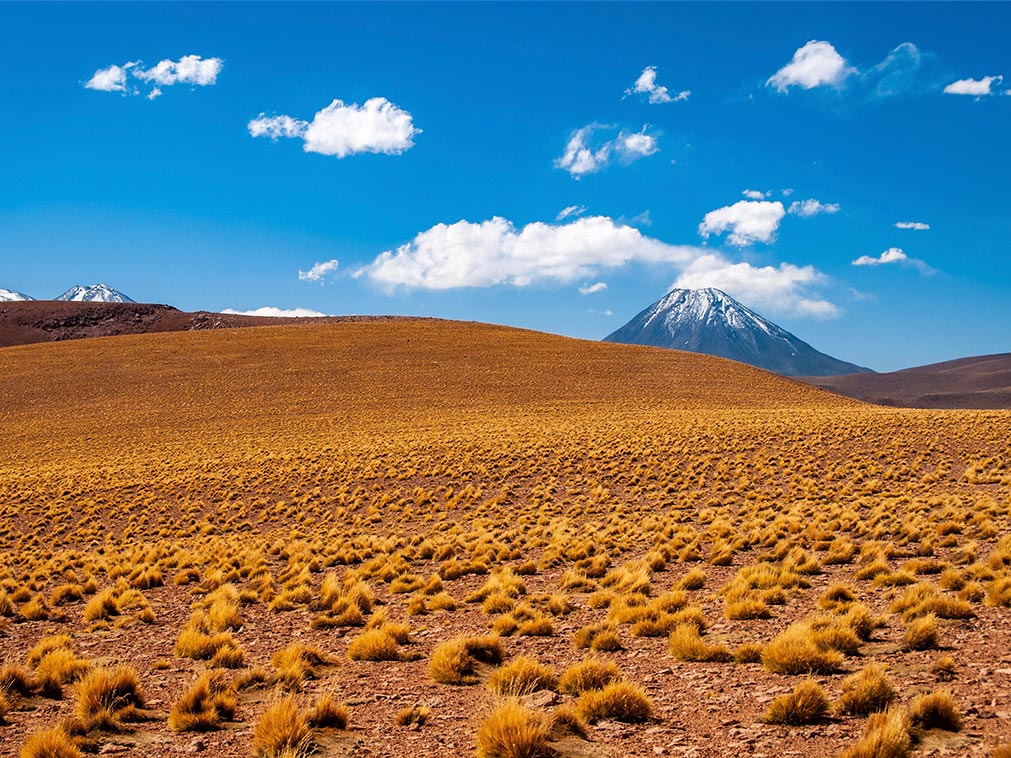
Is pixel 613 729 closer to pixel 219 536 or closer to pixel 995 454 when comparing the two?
pixel 219 536

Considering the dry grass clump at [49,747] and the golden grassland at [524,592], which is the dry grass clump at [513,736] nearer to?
the golden grassland at [524,592]

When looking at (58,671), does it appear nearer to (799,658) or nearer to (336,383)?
(799,658)

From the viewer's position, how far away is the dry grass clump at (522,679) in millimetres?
6668

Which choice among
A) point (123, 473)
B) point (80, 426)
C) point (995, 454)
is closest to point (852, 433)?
point (995, 454)

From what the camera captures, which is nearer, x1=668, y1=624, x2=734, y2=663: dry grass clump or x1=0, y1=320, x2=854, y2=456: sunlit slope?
x1=668, y1=624, x2=734, y2=663: dry grass clump

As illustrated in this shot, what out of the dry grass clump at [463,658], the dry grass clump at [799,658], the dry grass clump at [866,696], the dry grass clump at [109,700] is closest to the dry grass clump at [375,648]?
the dry grass clump at [463,658]

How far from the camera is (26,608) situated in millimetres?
11609

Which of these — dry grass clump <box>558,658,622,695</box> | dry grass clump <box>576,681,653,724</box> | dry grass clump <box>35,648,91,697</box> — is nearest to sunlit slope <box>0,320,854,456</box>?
dry grass clump <box>35,648,91,697</box>

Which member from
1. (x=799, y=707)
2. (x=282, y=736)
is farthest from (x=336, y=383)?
(x=799, y=707)

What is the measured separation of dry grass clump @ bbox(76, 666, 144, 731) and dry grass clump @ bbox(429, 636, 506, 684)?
117 inches

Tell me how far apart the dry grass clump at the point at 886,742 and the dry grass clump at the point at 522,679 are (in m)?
2.91

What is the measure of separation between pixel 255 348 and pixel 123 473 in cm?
4651

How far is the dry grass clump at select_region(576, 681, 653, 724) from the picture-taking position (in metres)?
5.88

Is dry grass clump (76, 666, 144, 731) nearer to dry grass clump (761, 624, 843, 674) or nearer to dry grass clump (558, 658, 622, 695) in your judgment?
dry grass clump (558, 658, 622, 695)
